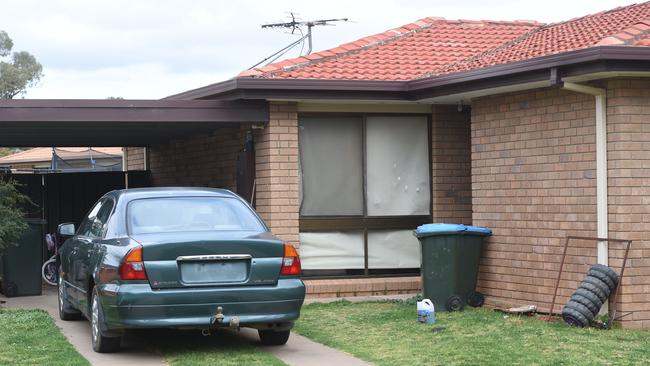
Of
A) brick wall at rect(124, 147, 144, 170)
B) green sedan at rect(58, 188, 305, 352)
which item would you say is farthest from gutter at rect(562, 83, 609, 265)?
brick wall at rect(124, 147, 144, 170)

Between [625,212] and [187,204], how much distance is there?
4.33 m

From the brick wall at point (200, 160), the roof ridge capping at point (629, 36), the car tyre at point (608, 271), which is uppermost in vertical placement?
the roof ridge capping at point (629, 36)

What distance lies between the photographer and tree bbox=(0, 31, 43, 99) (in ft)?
199

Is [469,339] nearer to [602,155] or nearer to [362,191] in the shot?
[602,155]

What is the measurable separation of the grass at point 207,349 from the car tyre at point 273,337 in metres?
0.12

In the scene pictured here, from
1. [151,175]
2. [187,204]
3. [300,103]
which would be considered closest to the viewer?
[187,204]

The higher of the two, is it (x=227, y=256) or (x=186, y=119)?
(x=186, y=119)

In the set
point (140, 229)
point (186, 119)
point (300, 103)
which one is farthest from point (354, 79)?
point (140, 229)

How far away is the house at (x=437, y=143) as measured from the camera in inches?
411

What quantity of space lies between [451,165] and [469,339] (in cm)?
489

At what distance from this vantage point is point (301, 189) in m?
13.8

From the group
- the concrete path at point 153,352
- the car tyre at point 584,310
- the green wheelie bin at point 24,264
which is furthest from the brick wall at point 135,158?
the car tyre at point 584,310

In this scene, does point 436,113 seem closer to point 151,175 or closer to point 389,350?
point 389,350

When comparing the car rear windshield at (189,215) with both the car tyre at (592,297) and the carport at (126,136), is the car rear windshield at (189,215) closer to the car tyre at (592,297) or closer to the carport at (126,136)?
the car tyre at (592,297)
